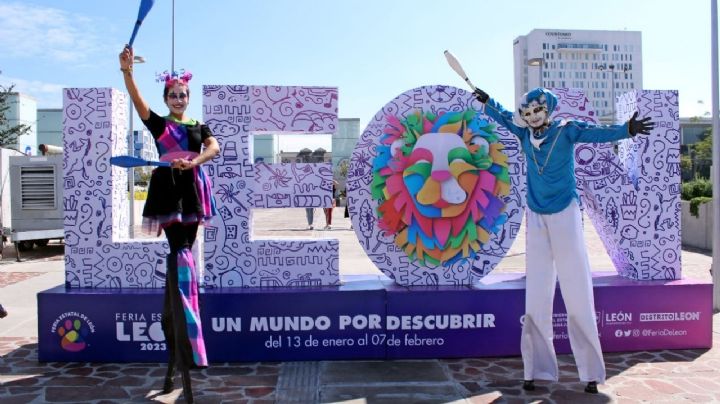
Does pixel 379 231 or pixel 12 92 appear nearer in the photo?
pixel 379 231

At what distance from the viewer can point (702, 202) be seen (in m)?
13.6

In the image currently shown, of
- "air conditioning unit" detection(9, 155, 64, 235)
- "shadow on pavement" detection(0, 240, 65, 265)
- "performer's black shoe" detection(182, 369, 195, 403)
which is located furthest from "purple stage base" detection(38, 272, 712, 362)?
"air conditioning unit" detection(9, 155, 64, 235)

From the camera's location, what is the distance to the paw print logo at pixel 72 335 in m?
4.86

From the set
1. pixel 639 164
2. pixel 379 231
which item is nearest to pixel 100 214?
pixel 379 231

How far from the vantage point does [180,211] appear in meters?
3.85

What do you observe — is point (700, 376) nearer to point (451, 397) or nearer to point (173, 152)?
point (451, 397)

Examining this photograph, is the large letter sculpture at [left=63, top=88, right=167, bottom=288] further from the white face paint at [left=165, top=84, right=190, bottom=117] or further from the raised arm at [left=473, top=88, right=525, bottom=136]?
the raised arm at [left=473, top=88, right=525, bottom=136]

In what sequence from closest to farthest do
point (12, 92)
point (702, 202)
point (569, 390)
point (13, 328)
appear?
point (569, 390) < point (13, 328) < point (702, 202) < point (12, 92)

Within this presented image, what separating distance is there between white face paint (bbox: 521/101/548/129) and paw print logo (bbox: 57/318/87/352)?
3.80m

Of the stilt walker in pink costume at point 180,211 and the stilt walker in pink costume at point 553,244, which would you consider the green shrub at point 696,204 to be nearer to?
the stilt walker in pink costume at point 553,244

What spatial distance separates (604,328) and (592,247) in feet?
30.2

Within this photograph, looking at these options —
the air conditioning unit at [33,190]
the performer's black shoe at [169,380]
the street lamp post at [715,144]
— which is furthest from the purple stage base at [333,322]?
the air conditioning unit at [33,190]

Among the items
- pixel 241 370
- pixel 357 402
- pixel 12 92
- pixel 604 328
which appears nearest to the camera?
pixel 357 402

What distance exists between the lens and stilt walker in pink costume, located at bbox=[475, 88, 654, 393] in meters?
4.13
